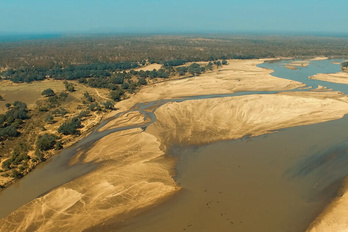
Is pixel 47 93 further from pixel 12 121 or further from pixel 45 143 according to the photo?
pixel 45 143

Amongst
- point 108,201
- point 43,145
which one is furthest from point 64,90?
point 108,201

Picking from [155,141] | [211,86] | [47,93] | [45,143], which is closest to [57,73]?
[47,93]

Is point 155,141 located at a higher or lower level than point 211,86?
lower

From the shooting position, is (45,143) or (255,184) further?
(45,143)

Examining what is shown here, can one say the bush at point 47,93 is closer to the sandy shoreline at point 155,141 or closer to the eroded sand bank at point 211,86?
the eroded sand bank at point 211,86

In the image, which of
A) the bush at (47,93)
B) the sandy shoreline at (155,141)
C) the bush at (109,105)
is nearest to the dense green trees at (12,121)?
the bush at (47,93)

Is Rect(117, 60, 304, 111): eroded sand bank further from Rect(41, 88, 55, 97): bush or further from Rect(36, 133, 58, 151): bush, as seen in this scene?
Rect(36, 133, 58, 151): bush
